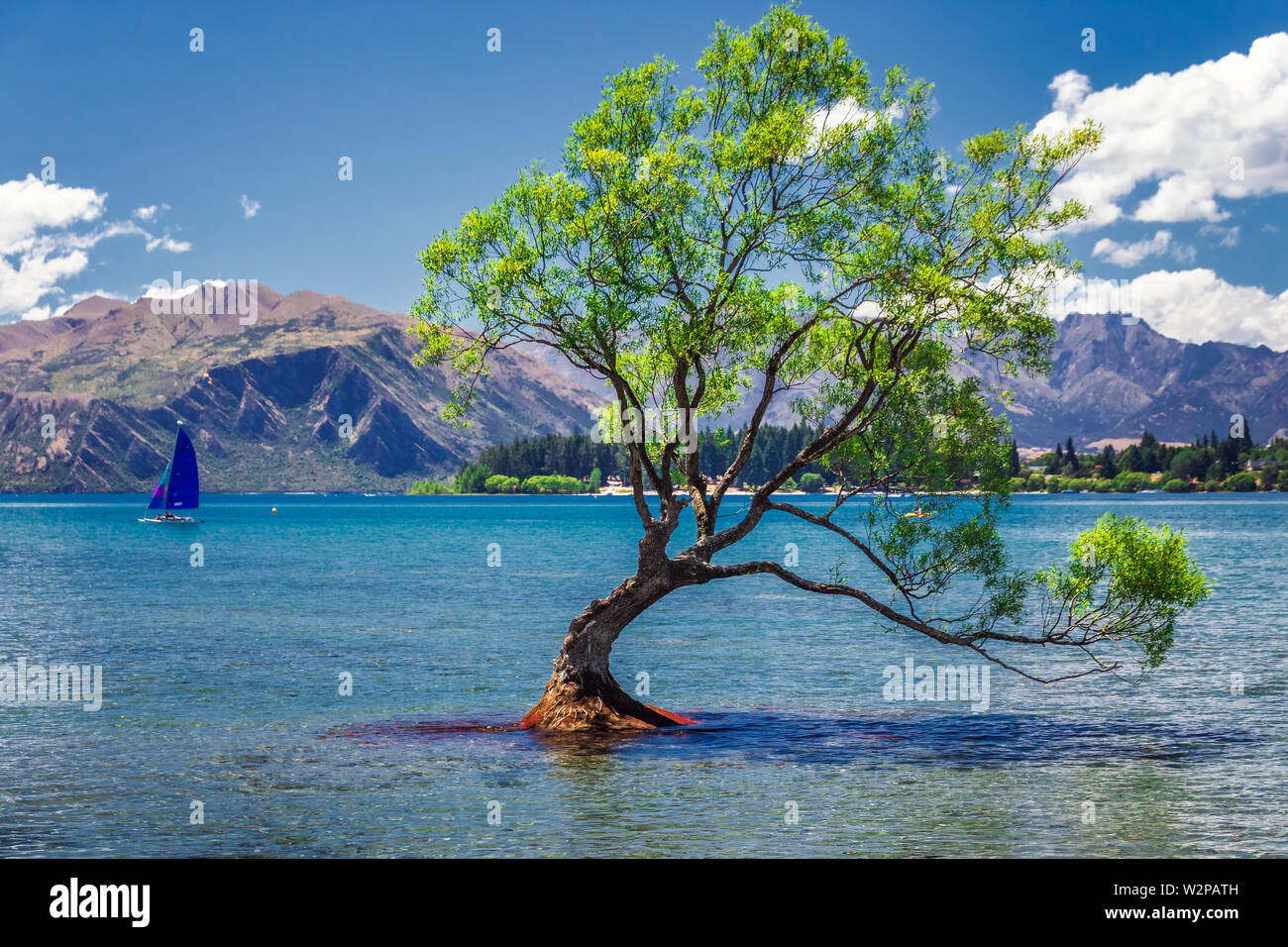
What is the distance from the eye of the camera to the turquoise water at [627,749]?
Answer: 24266 millimetres

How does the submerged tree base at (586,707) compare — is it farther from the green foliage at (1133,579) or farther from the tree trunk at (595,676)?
the green foliage at (1133,579)

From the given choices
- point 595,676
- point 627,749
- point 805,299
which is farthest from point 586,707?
point 805,299

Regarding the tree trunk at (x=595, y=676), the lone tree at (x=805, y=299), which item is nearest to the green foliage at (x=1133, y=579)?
the lone tree at (x=805, y=299)

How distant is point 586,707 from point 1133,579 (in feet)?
54.1

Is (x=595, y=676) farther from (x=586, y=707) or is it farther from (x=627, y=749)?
(x=627, y=749)

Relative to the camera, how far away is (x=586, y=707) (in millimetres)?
33812

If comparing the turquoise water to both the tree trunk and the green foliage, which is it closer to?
the tree trunk

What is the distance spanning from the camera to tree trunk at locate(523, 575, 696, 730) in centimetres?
3231

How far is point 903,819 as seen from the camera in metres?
25.2

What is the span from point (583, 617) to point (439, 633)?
35268mm

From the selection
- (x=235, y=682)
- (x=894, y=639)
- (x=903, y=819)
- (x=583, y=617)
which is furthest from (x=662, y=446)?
(x=894, y=639)

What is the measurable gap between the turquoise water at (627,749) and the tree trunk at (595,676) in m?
1.04

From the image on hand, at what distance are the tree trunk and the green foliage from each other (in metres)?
11.8

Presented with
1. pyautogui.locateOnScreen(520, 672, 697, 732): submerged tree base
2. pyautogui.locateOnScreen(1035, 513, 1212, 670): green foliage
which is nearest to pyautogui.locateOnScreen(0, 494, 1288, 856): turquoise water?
pyautogui.locateOnScreen(520, 672, 697, 732): submerged tree base
